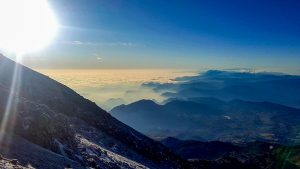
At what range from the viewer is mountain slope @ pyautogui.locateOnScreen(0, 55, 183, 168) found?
163 feet

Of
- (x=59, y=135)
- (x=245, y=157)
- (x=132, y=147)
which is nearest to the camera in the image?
(x=59, y=135)

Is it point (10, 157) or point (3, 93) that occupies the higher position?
point (3, 93)

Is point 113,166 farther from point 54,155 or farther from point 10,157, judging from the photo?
point 10,157

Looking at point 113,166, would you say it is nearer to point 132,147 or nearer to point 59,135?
point 59,135

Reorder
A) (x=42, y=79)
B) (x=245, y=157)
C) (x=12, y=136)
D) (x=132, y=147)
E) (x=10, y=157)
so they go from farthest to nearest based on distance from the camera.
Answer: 1. (x=245, y=157)
2. (x=42, y=79)
3. (x=132, y=147)
4. (x=12, y=136)
5. (x=10, y=157)

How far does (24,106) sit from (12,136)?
7989 mm

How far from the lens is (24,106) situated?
51938mm

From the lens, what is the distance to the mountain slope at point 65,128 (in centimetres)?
4963

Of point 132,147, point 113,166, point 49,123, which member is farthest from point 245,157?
point 49,123

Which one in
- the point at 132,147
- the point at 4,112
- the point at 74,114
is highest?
the point at 4,112

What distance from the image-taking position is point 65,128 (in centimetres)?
5847

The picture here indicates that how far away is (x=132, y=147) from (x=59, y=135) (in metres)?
38.1

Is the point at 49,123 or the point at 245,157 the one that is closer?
the point at 49,123

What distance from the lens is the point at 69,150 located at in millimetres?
53938
